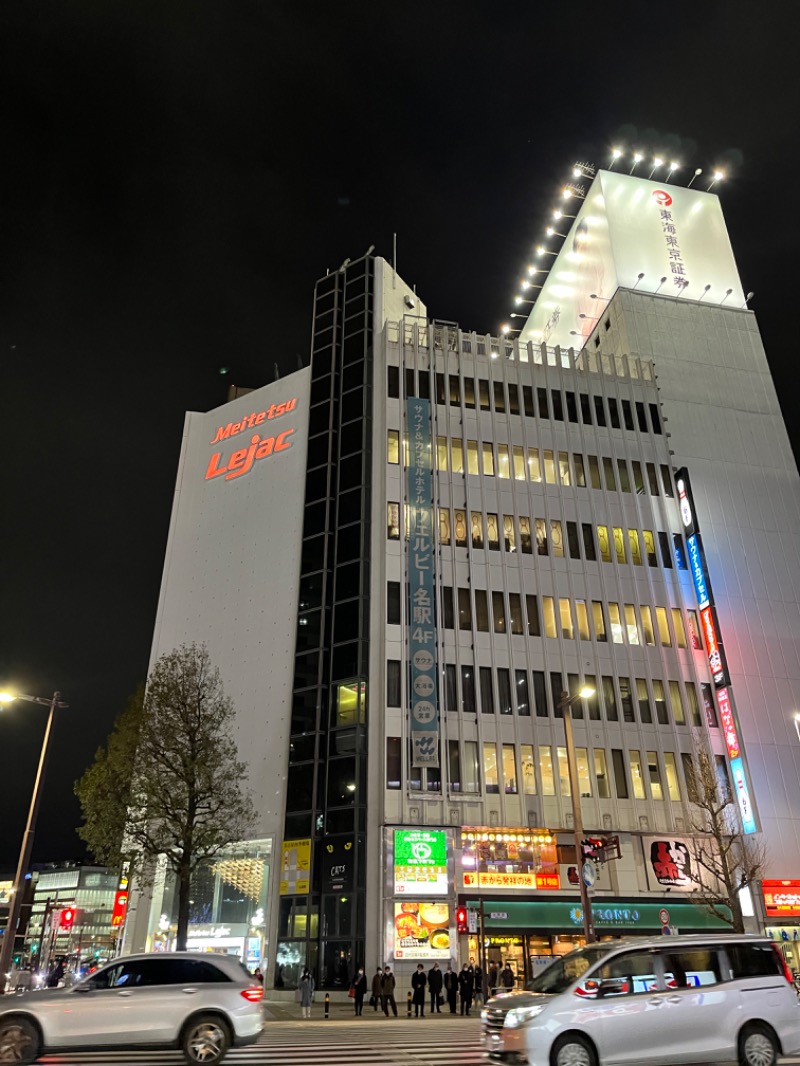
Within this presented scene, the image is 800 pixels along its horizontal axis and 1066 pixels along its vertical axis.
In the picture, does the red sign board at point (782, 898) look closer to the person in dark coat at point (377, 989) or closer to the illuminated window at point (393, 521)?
the person in dark coat at point (377, 989)

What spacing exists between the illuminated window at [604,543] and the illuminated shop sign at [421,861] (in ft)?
56.9

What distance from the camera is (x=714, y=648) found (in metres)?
38.2

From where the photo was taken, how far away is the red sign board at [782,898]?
110 feet

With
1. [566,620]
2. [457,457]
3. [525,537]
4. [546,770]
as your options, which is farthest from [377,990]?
[457,457]

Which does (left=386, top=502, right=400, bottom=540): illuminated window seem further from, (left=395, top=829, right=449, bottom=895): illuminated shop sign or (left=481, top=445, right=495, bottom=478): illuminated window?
(left=395, top=829, right=449, bottom=895): illuminated shop sign

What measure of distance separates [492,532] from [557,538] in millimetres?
3800

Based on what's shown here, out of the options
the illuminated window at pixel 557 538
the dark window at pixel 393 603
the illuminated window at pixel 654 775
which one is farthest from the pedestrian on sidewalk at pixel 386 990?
the illuminated window at pixel 557 538

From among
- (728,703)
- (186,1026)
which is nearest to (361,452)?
(728,703)

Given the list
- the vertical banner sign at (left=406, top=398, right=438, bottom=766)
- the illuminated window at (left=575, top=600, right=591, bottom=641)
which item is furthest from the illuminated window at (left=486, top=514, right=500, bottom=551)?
the illuminated window at (left=575, top=600, right=591, bottom=641)

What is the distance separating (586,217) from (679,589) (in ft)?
113

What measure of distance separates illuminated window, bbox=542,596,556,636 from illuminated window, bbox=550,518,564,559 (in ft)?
8.84

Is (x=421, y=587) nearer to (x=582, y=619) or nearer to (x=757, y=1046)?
(x=582, y=619)

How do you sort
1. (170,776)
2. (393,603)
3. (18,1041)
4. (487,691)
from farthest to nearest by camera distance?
(393,603) → (487,691) → (170,776) → (18,1041)

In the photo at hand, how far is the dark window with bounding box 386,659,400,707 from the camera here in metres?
34.3
